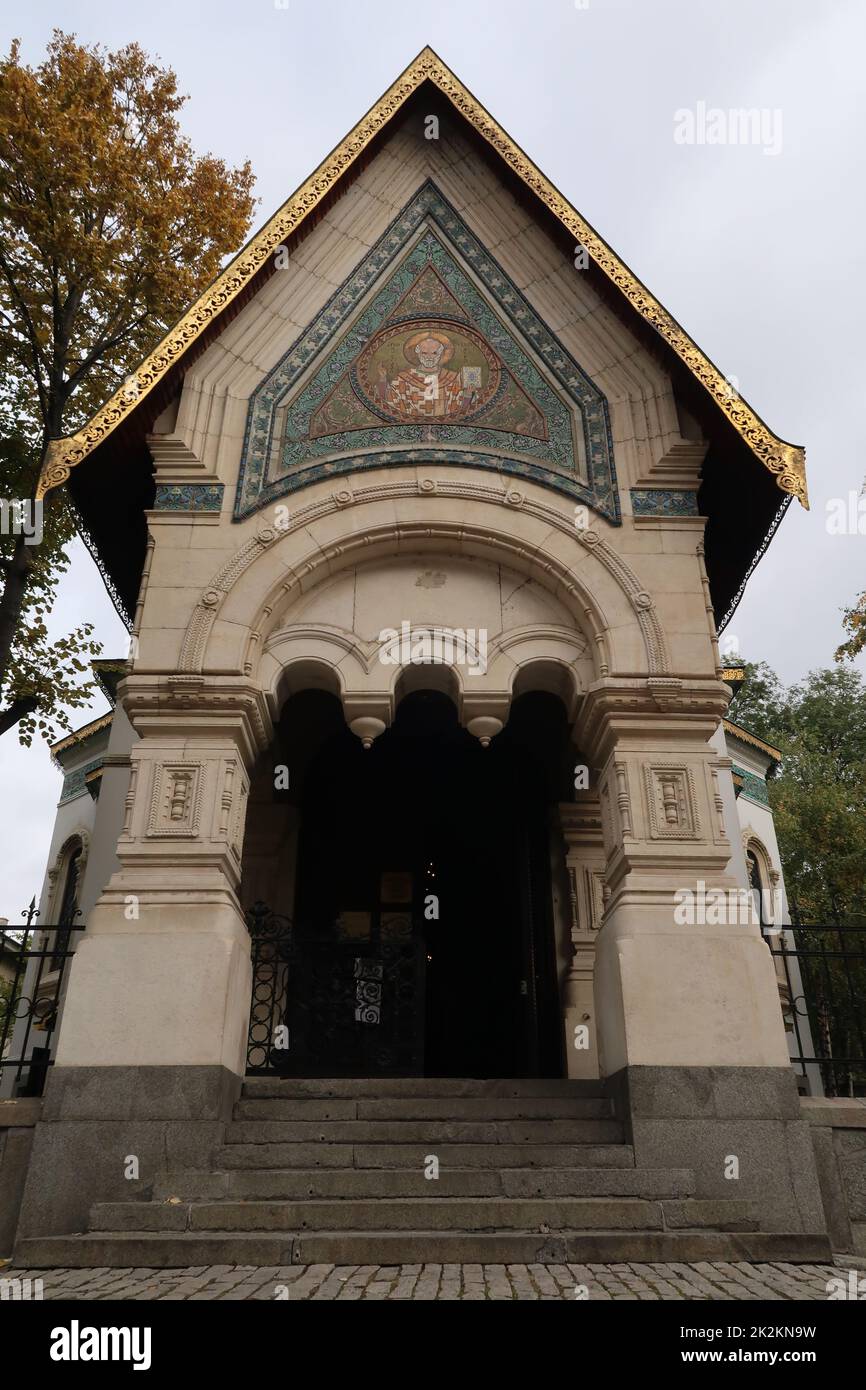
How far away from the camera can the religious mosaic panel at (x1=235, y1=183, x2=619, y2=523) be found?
9359mm

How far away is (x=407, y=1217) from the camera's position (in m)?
5.87

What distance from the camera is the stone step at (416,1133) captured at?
6.95 meters

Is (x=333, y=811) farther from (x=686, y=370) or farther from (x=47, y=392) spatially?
(x=47, y=392)

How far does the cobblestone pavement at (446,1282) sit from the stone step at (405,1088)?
2.33 metres

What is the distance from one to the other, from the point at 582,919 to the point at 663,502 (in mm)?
4644

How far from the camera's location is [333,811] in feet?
38.4

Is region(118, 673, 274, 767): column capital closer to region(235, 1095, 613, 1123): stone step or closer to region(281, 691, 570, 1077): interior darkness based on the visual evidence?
region(235, 1095, 613, 1123): stone step

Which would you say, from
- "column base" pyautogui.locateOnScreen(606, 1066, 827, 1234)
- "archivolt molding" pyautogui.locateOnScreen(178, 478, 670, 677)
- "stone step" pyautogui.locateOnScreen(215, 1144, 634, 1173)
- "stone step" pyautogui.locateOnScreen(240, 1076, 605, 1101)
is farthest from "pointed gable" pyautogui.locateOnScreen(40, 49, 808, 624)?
"stone step" pyautogui.locateOnScreen(215, 1144, 634, 1173)

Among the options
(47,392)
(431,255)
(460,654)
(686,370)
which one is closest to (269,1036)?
(460,654)

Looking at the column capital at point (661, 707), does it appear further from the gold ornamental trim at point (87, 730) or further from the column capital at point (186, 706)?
the gold ornamental trim at point (87, 730)

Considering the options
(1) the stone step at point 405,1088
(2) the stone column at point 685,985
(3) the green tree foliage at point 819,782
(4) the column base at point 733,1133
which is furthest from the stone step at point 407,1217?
(3) the green tree foliage at point 819,782

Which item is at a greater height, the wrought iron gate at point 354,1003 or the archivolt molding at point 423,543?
the archivolt molding at point 423,543

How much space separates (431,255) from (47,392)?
20.9 feet

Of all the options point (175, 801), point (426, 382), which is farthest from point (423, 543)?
point (175, 801)
